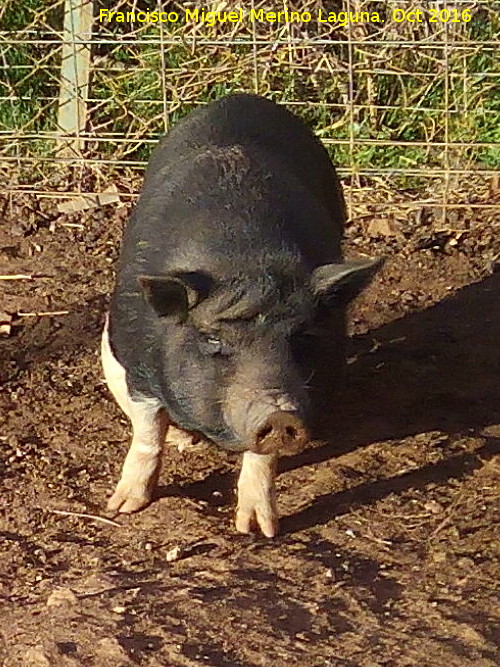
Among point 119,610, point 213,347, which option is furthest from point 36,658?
point 213,347

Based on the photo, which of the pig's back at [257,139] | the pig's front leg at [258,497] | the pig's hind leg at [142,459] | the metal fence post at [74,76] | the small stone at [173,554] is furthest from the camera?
the metal fence post at [74,76]

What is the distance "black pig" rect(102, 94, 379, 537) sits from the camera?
3488 mm

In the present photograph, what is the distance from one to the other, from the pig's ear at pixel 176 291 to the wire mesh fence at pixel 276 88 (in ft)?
11.5

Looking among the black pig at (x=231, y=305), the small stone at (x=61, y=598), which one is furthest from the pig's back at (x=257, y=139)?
the small stone at (x=61, y=598)

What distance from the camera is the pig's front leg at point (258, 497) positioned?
402cm

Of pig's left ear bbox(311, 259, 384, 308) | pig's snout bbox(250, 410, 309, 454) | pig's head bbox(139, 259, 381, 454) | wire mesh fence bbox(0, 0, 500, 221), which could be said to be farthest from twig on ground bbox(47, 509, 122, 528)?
wire mesh fence bbox(0, 0, 500, 221)

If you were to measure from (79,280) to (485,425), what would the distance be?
228cm

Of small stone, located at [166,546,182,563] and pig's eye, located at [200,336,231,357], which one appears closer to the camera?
pig's eye, located at [200,336,231,357]

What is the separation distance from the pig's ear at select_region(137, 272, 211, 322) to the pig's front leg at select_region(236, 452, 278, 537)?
2.22ft

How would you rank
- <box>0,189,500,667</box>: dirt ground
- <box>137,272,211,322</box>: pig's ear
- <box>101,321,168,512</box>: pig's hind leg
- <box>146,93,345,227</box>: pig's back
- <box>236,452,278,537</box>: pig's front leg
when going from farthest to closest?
<box>146,93,345,227</box>: pig's back < <box>101,321,168,512</box>: pig's hind leg < <box>236,452,278,537</box>: pig's front leg < <box>137,272,211,322</box>: pig's ear < <box>0,189,500,667</box>: dirt ground

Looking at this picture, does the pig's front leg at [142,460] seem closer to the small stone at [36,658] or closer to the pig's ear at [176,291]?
the pig's ear at [176,291]

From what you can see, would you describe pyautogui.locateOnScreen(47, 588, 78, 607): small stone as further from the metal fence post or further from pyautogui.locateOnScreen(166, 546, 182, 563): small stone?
the metal fence post

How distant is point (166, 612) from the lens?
3469 mm

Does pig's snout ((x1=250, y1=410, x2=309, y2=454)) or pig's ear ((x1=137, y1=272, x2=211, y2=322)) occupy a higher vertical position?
pig's ear ((x1=137, y1=272, x2=211, y2=322))
